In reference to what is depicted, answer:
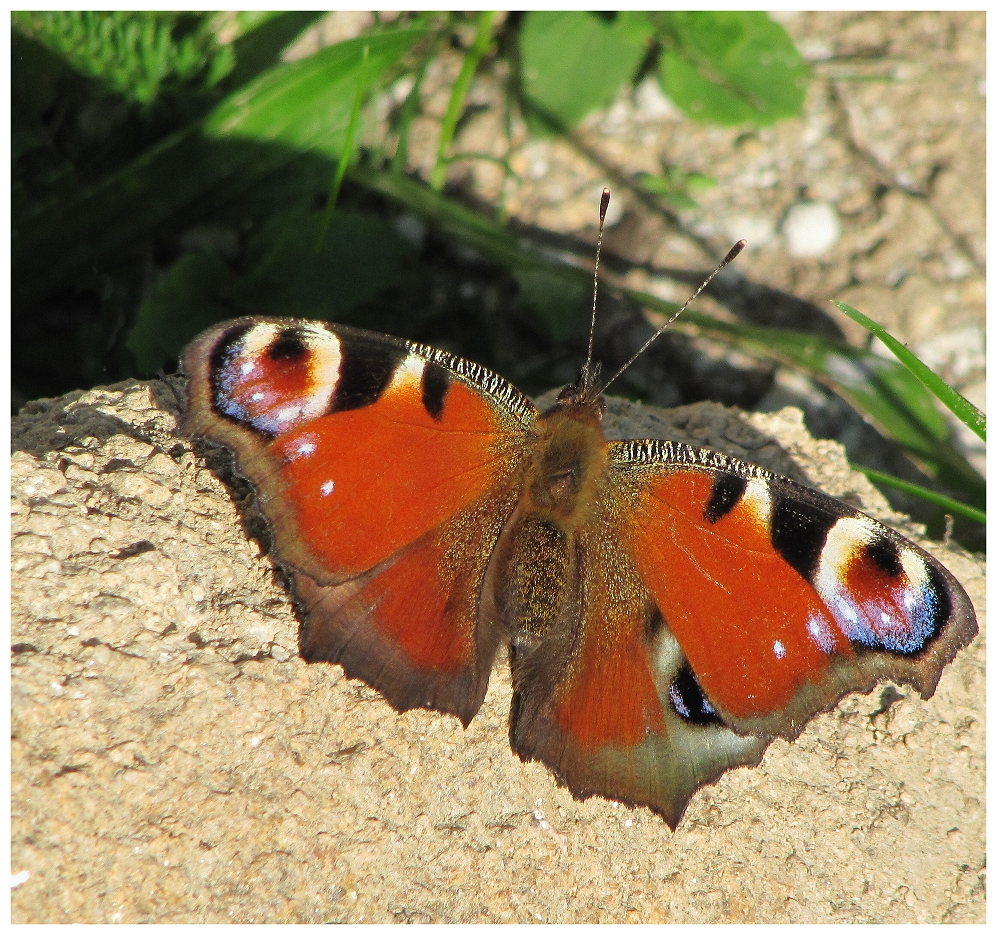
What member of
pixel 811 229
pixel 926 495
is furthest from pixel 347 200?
pixel 926 495

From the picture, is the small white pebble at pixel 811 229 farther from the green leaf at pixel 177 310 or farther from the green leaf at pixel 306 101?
the green leaf at pixel 177 310

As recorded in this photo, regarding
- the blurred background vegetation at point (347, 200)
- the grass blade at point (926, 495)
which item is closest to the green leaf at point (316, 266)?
the blurred background vegetation at point (347, 200)

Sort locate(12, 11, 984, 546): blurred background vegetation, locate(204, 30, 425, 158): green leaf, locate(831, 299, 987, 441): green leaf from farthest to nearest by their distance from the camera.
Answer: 1. locate(204, 30, 425, 158): green leaf
2. locate(12, 11, 984, 546): blurred background vegetation
3. locate(831, 299, 987, 441): green leaf

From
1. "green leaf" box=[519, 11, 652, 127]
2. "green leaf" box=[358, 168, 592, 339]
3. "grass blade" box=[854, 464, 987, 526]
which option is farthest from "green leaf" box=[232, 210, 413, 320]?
"grass blade" box=[854, 464, 987, 526]

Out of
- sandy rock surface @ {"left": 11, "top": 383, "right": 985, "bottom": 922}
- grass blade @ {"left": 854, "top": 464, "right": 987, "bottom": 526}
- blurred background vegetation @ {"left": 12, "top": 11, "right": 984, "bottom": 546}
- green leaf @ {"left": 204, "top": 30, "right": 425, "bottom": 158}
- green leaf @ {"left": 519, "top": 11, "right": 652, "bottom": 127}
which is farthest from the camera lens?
green leaf @ {"left": 519, "top": 11, "right": 652, "bottom": 127}

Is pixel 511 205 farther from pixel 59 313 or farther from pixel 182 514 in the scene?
pixel 182 514

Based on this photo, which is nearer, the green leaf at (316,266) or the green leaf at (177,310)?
the green leaf at (177,310)

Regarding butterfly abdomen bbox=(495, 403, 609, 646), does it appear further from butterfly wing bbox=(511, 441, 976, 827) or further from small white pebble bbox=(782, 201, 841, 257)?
small white pebble bbox=(782, 201, 841, 257)

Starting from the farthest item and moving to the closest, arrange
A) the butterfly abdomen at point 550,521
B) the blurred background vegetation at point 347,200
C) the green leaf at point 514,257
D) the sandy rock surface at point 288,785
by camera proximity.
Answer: the green leaf at point 514,257, the blurred background vegetation at point 347,200, the butterfly abdomen at point 550,521, the sandy rock surface at point 288,785
